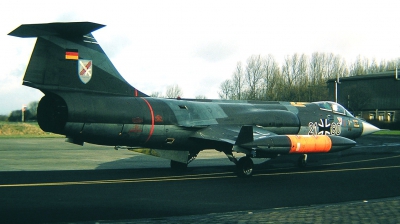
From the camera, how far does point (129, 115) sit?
14.5 metres

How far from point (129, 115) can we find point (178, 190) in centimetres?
327

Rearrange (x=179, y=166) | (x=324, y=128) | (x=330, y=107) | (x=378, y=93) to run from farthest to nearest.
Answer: (x=378, y=93)
(x=330, y=107)
(x=324, y=128)
(x=179, y=166)

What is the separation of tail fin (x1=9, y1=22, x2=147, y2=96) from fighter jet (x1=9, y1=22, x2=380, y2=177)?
0.09 feet

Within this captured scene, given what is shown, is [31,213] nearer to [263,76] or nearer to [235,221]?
[235,221]

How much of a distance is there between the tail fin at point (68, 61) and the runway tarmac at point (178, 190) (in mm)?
2911

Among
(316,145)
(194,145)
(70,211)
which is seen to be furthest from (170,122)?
(70,211)

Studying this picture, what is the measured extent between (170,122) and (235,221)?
7.98 meters

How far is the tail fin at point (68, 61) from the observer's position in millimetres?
13008

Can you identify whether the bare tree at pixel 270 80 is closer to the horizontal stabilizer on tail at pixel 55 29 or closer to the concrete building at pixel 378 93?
the concrete building at pixel 378 93

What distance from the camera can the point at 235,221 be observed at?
823cm

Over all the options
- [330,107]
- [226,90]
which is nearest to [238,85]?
[226,90]

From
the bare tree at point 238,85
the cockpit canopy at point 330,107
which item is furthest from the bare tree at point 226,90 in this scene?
the cockpit canopy at point 330,107

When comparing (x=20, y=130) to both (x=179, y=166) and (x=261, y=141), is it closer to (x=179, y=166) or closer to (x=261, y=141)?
(x=179, y=166)

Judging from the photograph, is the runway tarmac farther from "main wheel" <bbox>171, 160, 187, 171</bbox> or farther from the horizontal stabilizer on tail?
the horizontal stabilizer on tail
